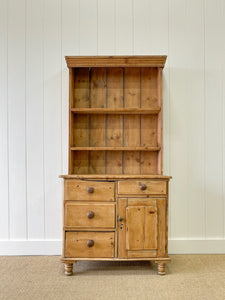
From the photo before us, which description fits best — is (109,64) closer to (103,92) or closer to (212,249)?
(103,92)

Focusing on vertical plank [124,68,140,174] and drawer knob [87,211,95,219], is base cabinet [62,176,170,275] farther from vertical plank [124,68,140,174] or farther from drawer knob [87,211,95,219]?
vertical plank [124,68,140,174]

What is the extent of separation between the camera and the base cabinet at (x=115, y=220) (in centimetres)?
185

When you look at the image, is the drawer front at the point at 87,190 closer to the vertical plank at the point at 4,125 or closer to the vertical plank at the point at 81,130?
the vertical plank at the point at 81,130

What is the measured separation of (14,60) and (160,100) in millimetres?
1433

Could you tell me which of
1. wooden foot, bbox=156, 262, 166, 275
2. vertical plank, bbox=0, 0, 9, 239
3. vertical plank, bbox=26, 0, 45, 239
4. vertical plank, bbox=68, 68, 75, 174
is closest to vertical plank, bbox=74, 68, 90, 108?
vertical plank, bbox=68, 68, 75, 174

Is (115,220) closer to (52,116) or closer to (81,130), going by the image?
(81,130)

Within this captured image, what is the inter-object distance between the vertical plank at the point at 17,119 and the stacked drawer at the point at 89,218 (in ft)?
2.17

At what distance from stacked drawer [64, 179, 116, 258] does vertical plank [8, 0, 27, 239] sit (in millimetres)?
662

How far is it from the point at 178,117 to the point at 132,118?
0.45 m

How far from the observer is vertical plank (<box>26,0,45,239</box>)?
2.30 m

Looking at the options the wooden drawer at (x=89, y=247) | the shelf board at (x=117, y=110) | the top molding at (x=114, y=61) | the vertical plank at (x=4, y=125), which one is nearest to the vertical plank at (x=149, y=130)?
the shelf board at (x=117, y=110)

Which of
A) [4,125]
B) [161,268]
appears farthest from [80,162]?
[161,268]

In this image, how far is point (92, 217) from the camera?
186 cm

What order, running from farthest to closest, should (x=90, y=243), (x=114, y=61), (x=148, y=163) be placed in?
(x=148, y=163) < (x=114, y=61) < (x=90, y=243)
